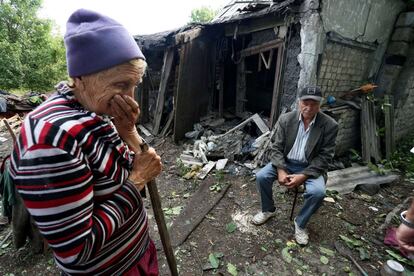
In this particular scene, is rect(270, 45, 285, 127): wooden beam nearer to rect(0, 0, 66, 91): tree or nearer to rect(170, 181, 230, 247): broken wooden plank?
rect(170, 181, 230, 247): broken wooden plank

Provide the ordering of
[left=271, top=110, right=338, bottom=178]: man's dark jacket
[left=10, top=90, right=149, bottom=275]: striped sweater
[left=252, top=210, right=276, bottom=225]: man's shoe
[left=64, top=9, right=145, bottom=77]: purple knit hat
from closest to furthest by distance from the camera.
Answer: [left=10, top=90, right=149, bottom=275]: striped sweater, [left=64, top=9, right=145, bottom=77]: purple knit hat, [left=271, top=110, right=338, bottom=178]: man's dark jacket, [left=252, top=210, right=276, bottom=225]: man's shoe

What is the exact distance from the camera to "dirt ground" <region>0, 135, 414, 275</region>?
2760mm

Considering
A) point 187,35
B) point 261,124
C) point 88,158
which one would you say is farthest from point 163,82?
point 88,158

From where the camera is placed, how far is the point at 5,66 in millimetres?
14961

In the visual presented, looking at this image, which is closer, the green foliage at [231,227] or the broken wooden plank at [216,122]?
the green foliage at [231,227]

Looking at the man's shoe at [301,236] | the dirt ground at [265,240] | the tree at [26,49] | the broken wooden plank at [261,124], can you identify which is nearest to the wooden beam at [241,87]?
the broken wooden plank at [261,124]

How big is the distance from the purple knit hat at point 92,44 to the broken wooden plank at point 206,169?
3.99m

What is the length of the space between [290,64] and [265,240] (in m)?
3.59

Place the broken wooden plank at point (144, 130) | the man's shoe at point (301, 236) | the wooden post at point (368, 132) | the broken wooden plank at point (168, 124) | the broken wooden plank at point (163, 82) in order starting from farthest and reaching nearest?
the broken wooden plank at point (144, 130), the broken wooden plank at point (168, 124), the broken wooden plank at point (163, 82), the wooden post at point (368, 132), the man's shoe at point (301, 236)

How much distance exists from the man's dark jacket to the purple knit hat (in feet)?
9.40

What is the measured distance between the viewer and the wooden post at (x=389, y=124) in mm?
5910

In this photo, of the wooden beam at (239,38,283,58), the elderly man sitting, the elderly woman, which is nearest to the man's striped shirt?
the elderly man sitting

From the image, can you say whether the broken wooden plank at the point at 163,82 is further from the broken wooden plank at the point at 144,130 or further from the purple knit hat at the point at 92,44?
the purple knit hat at the point at 92,44

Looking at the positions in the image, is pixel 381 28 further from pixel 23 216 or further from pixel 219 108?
pixel 23 216
